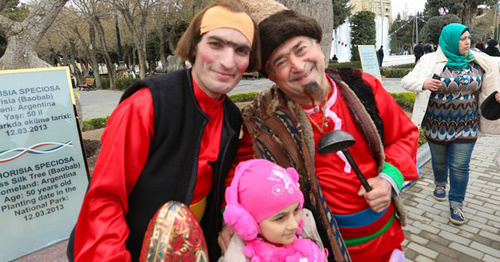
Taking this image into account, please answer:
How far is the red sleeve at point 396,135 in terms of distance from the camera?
1.82 m

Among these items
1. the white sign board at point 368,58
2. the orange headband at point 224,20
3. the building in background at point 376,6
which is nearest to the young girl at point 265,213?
the orange headband at point 224,20

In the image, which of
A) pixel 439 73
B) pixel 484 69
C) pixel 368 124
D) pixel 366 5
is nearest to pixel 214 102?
pixel 368 124

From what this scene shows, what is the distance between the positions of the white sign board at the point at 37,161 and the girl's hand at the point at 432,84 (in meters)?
4.28

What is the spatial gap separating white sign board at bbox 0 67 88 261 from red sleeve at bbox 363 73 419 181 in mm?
3506

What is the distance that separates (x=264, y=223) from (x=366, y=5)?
88.3 metres

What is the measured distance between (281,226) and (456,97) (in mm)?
3229

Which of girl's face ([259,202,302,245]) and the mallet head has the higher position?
the mallet head

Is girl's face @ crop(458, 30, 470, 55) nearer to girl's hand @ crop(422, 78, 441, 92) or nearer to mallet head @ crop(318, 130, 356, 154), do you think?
girl's hand @ crop(422, 78, 441, 92)

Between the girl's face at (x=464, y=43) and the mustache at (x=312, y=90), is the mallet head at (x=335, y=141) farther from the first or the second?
the girl's face at (x=464, y=43)

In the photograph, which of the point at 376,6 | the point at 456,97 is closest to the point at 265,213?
the point at 456,97

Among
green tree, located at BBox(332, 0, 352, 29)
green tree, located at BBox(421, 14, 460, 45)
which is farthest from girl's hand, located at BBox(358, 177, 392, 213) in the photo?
green tree, located at BBox(332, 0, 352, 29)

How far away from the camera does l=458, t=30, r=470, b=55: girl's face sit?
3404 mm

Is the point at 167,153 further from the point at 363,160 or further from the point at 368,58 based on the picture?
the point at 368,58

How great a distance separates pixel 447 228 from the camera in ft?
11.9
